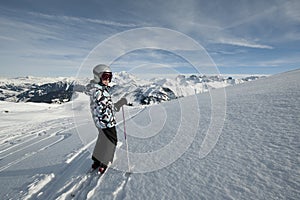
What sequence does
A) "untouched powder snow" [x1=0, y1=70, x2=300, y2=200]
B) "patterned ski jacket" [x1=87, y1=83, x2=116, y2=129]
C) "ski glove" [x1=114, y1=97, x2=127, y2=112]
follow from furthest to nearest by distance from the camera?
"ski glove" [x1=114, y1=97, x2=127, y2=112] < "patterned ski jacket" [x1=87, y1=83, x2=116, y2=129] < "untouched powder snow" [x1=0, y1=70, x2=300, y2=200]

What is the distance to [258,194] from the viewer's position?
212cm

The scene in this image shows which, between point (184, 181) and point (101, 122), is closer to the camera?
point (184, 181)

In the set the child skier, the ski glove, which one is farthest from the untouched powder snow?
the ski glove

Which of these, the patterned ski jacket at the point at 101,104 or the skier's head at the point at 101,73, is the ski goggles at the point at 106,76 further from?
the patterned ski jacket at the point at 101,104

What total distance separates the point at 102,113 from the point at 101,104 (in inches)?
7.7

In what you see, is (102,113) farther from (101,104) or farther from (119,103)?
(119,103)

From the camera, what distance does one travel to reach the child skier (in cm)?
369

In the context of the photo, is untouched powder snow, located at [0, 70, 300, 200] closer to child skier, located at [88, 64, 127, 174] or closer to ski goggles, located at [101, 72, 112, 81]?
child skier, located at [88, 64, 127, 174]

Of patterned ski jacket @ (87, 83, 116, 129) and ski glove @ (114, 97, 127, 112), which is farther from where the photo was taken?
ski glove @ (114, 97, 127, 112)

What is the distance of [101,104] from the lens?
370 centimetres

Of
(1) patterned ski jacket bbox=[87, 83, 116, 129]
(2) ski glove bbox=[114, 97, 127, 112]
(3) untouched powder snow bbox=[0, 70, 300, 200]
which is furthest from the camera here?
(2) ski glove bbox=[114, 97, 127, 112]

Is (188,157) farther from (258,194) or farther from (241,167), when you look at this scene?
(258,194)

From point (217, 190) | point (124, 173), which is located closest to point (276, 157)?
point (217, 190)

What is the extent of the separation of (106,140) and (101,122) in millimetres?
454
